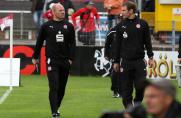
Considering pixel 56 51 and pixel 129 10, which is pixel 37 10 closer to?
pixel 56 51

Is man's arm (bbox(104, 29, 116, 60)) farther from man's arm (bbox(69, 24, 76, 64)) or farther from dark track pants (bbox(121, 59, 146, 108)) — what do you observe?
dark track pants (bbox(121, 59, 146, 108))

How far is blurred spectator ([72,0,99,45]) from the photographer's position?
25.8 meters

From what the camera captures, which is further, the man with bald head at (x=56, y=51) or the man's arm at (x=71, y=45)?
the man's arm at (x=71, y=45)

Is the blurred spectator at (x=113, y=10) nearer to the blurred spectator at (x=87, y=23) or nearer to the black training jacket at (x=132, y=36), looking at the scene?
the blurred spectator at (x=87, y=23)

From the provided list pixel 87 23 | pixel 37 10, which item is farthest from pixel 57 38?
pixel 37 10

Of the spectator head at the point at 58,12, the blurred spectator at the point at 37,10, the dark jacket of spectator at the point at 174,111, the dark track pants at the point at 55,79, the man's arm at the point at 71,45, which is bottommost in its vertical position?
the dark track pants at the point at 55,79

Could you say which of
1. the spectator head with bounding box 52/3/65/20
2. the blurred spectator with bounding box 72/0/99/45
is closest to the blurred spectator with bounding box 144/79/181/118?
the spectator head with bounding box 52/3/65/20

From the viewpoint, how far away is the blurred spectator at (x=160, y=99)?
20.3 ft

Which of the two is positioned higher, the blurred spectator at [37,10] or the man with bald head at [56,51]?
the blurred spectator at [37,10]

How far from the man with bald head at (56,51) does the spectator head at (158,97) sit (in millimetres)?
7954

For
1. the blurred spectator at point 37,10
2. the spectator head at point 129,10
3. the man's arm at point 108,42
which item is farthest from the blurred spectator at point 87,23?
the spectator head at point 129,10

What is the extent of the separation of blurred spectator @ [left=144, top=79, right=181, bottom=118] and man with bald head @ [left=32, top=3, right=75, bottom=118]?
7.93m

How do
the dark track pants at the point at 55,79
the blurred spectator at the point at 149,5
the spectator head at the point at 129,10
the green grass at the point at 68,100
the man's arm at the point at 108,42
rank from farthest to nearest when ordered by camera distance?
the blurred spectator at the point at 149,5 < the man's arm at the point at 108,42 < the green grass at the point at 68,100 < the dark track pants at the point at 55,79 < the spectator head at the point at 129,10

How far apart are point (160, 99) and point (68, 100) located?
12.1 metres
